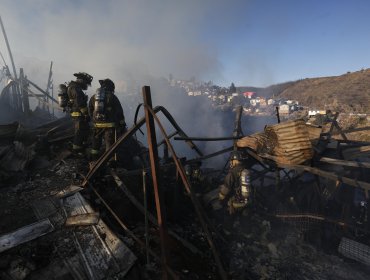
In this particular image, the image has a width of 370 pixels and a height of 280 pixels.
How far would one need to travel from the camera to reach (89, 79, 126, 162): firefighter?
7.27 m

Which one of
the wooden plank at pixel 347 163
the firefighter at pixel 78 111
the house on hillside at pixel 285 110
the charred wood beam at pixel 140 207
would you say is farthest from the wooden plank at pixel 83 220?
the house on hillside at pixel 285 110

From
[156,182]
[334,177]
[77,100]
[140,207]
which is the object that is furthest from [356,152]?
[77,100]

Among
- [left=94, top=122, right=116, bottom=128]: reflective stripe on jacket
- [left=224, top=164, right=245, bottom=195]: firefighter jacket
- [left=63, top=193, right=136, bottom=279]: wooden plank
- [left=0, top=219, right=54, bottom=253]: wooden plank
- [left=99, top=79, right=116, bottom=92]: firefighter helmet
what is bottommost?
[left=63, top=193, right=136, bottom=279]: wooden plank

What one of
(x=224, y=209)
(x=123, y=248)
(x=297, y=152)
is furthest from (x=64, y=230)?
(x=297, y=152)

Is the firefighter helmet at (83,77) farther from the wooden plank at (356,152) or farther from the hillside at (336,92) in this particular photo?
the hillside at (336,92)

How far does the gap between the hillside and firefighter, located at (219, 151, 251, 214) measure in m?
39.4

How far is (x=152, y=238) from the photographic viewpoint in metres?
5.25

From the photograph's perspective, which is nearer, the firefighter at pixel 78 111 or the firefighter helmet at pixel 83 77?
the firefighter at pixel 78 111

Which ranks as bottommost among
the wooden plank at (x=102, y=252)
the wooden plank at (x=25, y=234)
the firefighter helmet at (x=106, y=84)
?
the wooden plank at (x=102, y=252)

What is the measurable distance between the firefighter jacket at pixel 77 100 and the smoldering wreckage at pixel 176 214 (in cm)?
123

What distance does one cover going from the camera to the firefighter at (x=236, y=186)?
5.98 meters

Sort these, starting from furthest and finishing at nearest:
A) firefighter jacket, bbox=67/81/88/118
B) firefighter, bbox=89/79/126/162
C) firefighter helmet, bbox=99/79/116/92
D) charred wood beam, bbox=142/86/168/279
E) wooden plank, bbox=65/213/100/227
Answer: firefighter jacket, bbox=67/81/88/118
firefighter helmet, bbox=99/79/116/92
firefighter, bbox=89/79/126/162
wooden plank, bbox=65/213/100/227
charred wood beam, bbox=142/86/168/279

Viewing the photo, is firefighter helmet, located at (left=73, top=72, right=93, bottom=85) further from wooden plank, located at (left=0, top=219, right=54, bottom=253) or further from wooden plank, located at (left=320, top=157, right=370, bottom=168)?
wooden plank, located at (left=320, top=157, right=370, bottom=168)

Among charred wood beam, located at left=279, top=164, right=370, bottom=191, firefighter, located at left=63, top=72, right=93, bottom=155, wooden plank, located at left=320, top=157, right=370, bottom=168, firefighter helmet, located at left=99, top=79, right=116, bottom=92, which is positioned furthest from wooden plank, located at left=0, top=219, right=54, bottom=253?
wooden plank, located at left=320, top=157, right=370, bottom=168
